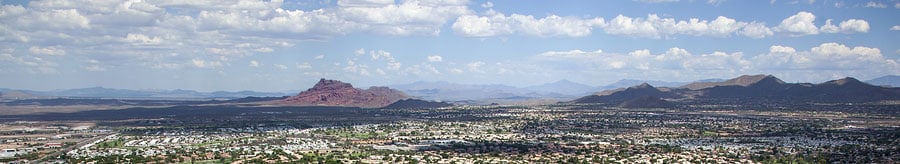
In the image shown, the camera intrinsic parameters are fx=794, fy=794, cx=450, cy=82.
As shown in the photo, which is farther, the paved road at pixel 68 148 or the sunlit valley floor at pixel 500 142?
the paved road at pixel 68 148

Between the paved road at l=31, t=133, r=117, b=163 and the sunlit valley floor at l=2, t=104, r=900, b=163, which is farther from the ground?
the sunlit valley floor at l=2, t=104, r=900, b=163

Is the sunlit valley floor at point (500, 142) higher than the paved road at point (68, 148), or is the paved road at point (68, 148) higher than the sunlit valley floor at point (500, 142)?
the sunlit valley floor at point (500, 142)

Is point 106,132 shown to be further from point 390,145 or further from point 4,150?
point 390,145

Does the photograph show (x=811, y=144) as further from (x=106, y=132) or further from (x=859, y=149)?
(x=106, y=132)

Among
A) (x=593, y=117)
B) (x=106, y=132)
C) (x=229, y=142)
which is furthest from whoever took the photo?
(x=593, y=117)

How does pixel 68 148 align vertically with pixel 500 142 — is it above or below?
below

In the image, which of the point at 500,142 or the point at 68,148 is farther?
the point at 500,142

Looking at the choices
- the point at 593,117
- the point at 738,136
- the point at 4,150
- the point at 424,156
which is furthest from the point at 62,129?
the point at 738,136

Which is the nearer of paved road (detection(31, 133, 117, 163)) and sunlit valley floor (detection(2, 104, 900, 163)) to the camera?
A: sunlit valley floor (detection(2, 104, 900, 163))

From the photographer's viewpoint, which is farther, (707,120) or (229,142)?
(707,120)

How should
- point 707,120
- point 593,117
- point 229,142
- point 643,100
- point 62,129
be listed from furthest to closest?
point 643,100 → point 593,117 → point 707,120 → point 62,129 → point 229,142
